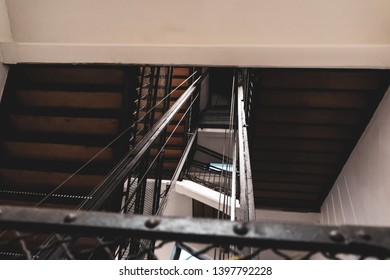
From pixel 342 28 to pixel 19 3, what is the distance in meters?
2.87

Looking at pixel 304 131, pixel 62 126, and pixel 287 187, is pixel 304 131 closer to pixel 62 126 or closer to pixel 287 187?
pixel 287 187

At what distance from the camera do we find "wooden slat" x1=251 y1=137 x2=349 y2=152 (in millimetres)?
3896

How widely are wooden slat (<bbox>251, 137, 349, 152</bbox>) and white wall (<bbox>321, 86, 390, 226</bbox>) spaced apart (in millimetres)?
264

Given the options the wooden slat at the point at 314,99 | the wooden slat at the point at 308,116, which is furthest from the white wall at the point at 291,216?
the wooden slat at the point at 314,99

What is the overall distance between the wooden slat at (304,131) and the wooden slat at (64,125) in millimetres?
2277

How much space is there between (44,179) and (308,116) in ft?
11.0

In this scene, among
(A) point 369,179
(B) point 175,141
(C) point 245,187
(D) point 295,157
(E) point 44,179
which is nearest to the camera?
(C) point 245,187

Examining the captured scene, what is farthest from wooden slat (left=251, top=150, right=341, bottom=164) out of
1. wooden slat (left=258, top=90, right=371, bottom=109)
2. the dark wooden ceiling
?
wooden slat (left=258, top=90, right=371, bottom=109)

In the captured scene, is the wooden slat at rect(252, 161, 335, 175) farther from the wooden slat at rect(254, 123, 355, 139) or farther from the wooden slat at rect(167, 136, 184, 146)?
the wooden slat at rect(167, 136, 184, 146)

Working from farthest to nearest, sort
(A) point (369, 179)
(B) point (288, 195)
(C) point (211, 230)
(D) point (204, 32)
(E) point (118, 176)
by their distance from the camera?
(B) point (288, 195) < (A) point (369, 179) < (D) point (204, 32) < (E) point (118, 176) < (C) point (211, 230)

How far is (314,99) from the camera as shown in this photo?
11.0ft

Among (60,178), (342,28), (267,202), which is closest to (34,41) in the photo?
(60,178)

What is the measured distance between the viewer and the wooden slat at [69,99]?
8.24ft

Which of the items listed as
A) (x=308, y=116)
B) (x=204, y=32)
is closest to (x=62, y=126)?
(x=204, y=32)
